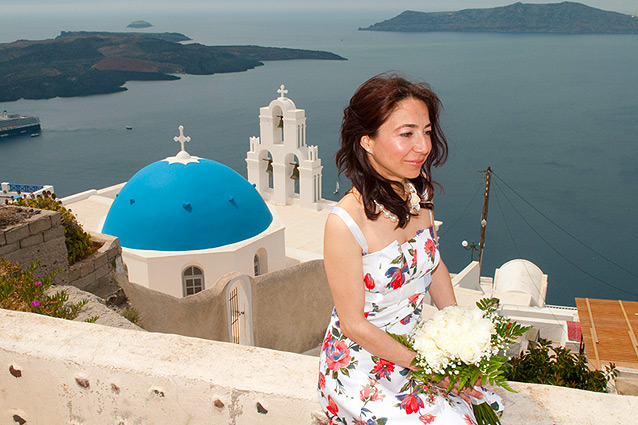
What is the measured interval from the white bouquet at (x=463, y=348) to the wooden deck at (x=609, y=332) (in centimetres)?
1266

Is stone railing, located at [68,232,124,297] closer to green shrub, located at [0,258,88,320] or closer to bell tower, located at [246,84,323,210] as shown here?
green shrub, located at [0,258,88,320]

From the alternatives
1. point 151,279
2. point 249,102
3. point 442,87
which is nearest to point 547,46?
point 442,87

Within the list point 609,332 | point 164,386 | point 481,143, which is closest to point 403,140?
point 164,386

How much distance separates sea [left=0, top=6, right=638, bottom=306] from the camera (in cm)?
5191

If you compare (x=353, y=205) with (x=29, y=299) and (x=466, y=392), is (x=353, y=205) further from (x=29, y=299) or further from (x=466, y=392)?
(x=29, y=299)

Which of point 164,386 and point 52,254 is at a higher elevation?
point 164,386

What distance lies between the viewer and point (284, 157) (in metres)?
20.1

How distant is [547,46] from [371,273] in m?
194

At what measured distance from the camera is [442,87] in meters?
107

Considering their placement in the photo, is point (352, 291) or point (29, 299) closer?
point (352, 291)

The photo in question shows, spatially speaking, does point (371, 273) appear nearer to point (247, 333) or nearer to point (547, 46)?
point (247, 333)

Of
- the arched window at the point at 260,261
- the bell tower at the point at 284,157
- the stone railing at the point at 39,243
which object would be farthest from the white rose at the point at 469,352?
the bell tower at the point at 284,157

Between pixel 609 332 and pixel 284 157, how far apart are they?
36.6 feet

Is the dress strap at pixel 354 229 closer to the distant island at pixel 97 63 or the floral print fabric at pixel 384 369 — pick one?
the floral print fabric at pixel 384 369
